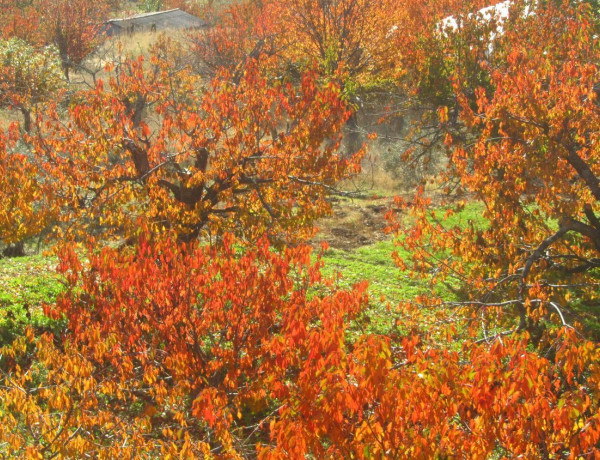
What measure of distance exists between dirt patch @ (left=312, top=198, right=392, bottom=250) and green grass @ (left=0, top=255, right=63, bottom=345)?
1203 cm

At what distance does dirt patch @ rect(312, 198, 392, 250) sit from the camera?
26734 mm

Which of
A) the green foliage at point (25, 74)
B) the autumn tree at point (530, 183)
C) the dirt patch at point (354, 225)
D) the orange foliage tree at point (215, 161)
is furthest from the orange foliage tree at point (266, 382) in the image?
the green foliage at point (25, 74)

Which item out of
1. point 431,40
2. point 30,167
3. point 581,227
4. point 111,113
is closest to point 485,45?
point 431,40

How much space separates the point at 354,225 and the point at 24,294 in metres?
17.0

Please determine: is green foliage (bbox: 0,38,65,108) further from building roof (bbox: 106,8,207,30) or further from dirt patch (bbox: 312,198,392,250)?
building roof (bbox: 106,8,207,30)

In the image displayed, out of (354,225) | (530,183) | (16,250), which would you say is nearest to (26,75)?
(16,250)

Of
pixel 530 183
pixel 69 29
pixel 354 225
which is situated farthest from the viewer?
pixel 69 29

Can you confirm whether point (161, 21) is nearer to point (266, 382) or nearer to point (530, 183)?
point (530, 183)

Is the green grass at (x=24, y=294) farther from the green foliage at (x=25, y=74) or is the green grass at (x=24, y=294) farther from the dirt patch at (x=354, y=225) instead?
the green foliage at (x=25, y=74)

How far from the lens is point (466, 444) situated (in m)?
7.20

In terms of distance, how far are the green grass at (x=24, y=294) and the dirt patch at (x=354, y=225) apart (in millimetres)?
12030

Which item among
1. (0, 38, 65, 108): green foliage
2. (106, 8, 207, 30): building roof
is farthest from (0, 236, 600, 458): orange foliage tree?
(106, 8, 207, 30): building roof

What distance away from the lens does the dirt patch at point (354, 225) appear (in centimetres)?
2673

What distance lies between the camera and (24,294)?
14508 mm
